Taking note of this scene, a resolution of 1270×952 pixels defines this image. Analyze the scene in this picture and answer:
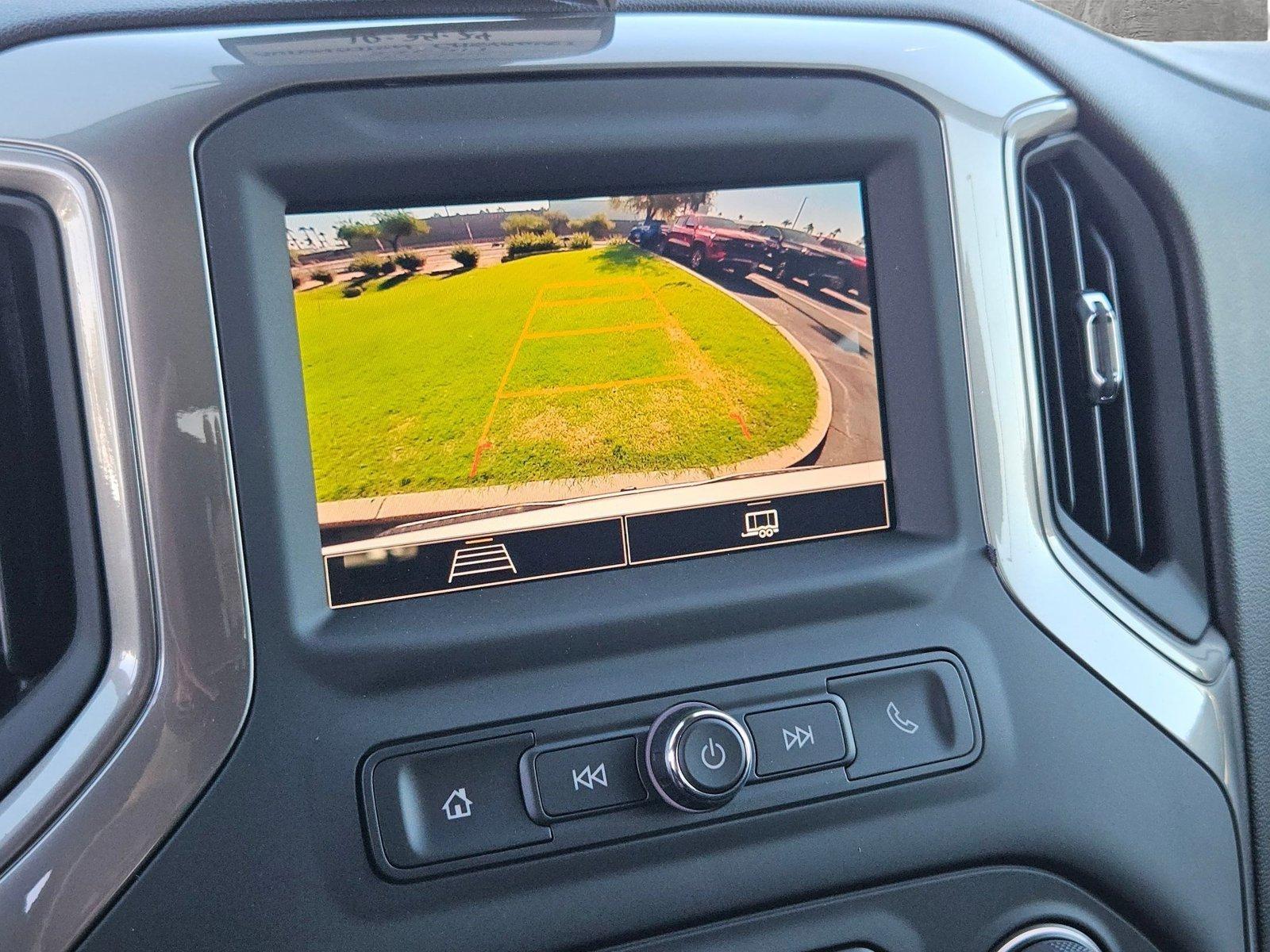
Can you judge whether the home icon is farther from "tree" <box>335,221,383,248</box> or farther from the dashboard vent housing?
the dashboard vent housing

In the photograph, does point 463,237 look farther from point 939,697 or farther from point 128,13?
point 939,697

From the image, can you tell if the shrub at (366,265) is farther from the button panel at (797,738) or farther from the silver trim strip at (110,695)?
the button panel at (797,738)

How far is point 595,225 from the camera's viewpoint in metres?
0.85

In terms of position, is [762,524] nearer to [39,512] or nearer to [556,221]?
[556,221]

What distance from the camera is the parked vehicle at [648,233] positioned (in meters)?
0.85

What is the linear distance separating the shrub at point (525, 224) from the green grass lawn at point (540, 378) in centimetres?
2

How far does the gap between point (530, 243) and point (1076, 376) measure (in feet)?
1.81

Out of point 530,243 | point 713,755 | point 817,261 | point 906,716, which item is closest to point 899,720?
point 906,716

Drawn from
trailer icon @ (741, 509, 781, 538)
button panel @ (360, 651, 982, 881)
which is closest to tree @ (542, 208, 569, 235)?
trailer icon @ (741, 509, 781, 538)

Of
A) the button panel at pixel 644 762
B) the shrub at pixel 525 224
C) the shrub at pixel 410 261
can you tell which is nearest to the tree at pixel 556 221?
the shrub at pixel 525 224

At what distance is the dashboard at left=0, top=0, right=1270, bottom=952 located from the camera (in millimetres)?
725

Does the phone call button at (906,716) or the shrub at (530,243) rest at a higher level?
the shrub at (530,243)

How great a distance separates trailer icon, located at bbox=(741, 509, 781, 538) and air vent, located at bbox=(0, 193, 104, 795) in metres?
0.53

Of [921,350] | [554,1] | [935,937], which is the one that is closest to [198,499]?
[554,1]
